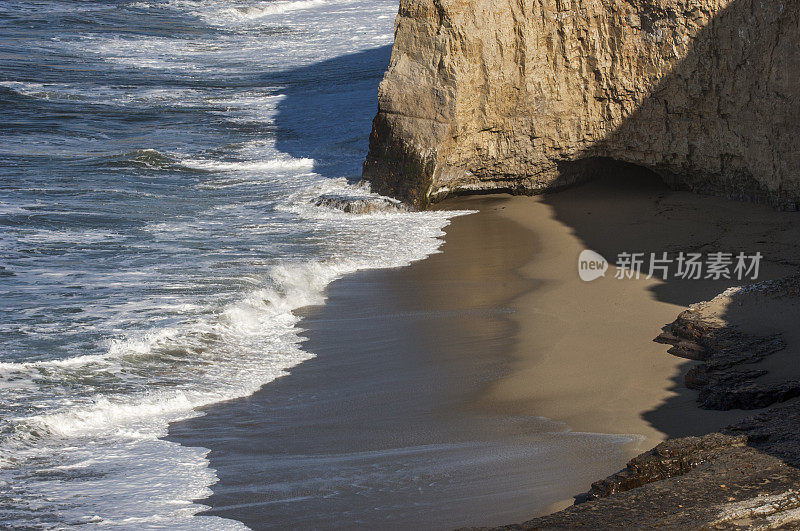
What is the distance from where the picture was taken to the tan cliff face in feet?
34.5

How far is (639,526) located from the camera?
3.24m

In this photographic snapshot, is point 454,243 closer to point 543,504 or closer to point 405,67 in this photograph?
point 405,67

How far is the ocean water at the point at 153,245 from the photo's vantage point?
5047 millimetres

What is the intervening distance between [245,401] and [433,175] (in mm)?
6315

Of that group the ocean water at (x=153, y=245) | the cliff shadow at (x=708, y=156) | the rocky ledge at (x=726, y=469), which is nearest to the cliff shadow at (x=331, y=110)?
the ocean water at (x=153, y=245)

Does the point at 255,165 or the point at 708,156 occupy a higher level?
the point at 708,156

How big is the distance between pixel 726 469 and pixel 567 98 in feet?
27.7

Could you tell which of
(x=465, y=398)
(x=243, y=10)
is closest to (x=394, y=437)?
(x=465, y=398)

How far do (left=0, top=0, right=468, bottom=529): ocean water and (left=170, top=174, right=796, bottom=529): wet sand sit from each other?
0.33 m

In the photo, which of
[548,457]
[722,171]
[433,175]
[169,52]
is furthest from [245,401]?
[169,52]

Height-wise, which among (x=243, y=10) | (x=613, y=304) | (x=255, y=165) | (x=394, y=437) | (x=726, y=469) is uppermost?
(x=243, y=10)

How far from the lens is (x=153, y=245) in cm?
985

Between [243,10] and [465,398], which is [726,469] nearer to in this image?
[465,398]

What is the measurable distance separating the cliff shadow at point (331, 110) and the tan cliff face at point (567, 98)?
6.90ft
